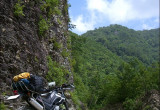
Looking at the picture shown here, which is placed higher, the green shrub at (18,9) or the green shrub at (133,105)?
the green shrub at (18,9)

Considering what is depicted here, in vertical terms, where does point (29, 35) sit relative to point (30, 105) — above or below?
above

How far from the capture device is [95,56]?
99062mm

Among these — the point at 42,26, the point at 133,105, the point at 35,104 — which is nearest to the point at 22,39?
the point at 42,26

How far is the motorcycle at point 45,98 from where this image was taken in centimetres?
485

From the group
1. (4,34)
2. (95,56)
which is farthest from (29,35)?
(95,56)

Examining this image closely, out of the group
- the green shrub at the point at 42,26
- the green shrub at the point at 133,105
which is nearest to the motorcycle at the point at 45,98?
the green shrub at the point at 42,26

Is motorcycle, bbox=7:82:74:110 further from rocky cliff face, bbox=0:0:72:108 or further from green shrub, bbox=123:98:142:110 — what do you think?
green shrub, bbox=123:98:142:110

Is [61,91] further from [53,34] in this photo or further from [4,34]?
[53,34]

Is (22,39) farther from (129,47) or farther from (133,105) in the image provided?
(129,47)

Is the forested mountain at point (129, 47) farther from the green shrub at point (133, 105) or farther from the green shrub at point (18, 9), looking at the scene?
the green shrub at point (18, 9)

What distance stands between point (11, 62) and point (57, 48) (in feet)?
14.7

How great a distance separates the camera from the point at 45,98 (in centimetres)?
517

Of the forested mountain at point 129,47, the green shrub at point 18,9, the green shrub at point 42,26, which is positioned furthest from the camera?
the forested mountain at point 129,47

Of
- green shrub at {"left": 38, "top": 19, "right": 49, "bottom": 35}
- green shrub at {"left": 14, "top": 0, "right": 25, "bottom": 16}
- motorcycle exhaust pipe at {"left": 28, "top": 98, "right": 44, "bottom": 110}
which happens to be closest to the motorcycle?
motorcycle exhaust pipe at {"left": 28, "top": 98, "right": 44, "bottom": 110}
